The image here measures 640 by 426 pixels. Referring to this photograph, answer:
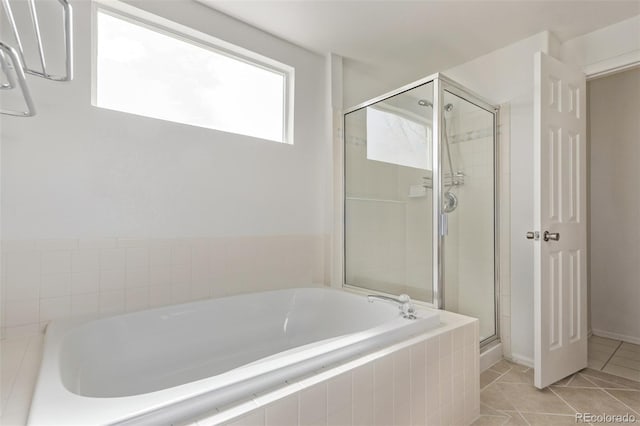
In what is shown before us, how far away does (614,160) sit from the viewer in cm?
278

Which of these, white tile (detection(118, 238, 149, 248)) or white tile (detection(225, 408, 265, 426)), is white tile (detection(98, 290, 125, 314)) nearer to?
white tile (detection(118, 238, 149, 248))

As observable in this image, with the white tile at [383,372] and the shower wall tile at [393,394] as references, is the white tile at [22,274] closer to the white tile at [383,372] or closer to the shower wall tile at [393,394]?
the shower wall tile at [393,394]

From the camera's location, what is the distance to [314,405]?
965 mm

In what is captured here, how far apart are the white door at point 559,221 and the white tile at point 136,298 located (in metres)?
2.23

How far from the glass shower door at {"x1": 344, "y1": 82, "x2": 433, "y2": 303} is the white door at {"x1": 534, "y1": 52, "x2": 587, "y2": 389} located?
24.1 inches

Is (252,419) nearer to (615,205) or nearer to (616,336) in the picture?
(616,336)

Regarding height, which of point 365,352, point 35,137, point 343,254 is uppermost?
point 35,137

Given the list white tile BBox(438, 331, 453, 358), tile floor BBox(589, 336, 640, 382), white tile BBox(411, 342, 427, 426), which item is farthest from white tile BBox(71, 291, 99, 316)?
tile floor BBox(589, 336, 640, 382)

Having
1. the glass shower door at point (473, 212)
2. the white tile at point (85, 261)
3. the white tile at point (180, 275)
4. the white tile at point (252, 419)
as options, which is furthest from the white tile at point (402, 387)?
the white tile at point (85, 261)

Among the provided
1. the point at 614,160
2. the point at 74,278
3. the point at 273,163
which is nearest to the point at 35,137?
the point at 74,278

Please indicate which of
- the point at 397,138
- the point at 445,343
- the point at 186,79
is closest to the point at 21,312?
the point at 186,79

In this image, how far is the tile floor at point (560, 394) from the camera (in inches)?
62.4

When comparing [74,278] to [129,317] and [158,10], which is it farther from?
[158,10]

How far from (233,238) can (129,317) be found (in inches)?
29.2
